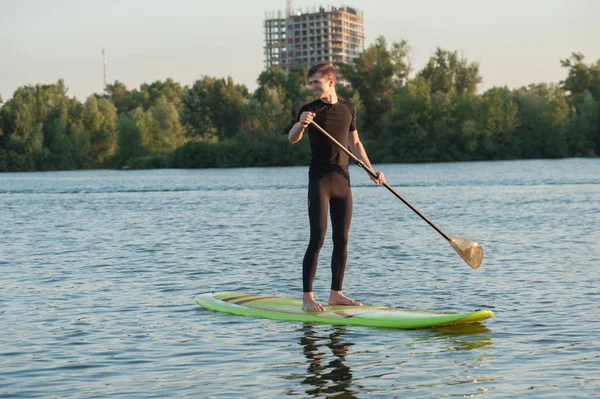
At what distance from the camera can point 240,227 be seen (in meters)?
24.5

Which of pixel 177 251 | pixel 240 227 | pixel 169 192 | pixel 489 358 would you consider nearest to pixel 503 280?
pixel 489 358

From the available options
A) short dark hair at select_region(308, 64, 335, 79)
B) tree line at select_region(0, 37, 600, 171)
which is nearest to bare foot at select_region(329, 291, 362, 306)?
short dark hair at select_region(308, 64, 335, 79)

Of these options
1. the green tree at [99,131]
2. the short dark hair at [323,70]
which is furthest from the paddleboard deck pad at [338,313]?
the green tree at [99,131]

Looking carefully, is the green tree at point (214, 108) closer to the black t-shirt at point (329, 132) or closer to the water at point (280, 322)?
the water at point (280, 322)

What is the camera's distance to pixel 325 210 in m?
9.03

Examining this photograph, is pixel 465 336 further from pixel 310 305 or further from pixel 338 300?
pixel 310 305

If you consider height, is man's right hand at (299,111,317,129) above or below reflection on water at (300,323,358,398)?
above

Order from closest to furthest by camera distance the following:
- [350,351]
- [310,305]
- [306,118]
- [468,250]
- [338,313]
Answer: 1. [350,351]
2. [306,118]
3. [338,313]
4. [310,305]
5. [468,250]

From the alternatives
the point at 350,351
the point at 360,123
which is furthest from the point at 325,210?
the point at 360,123

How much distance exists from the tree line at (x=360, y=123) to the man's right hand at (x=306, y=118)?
82.9 meters

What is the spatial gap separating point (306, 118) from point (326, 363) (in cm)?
235

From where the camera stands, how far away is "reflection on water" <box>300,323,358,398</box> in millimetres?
6762

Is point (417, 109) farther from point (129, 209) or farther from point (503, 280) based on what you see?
point (503, 280)

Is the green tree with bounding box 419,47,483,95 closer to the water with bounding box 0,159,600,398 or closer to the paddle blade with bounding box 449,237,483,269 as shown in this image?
the water with bounding box 0,159,600,398
